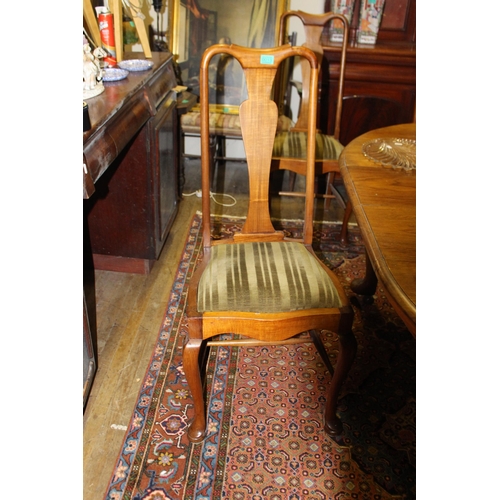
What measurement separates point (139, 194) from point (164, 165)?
29 cm

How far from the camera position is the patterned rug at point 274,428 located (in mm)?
1566

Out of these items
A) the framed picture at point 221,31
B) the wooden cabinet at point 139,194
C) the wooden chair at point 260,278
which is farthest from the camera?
the framed picture at point 221,31

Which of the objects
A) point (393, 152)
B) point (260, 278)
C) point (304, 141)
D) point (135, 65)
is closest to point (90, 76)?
point (135, 65)

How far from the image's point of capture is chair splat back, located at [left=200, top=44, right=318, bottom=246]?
1640mm

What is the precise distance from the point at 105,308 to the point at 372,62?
2.29 m

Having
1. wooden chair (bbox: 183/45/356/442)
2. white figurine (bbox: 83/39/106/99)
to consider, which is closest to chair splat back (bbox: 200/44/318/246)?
wooden chair (bbox: 183/45/356/442)

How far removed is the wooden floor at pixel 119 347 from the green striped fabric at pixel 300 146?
0.74m

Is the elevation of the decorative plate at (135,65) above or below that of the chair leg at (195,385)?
above

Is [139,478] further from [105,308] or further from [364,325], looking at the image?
[364,325]

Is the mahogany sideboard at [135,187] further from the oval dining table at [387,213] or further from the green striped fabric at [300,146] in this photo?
the oval dining table at [387,213]

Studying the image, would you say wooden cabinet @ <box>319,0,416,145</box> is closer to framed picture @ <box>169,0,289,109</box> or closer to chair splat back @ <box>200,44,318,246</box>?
framed picture @ <box>169,0,289,109</box>

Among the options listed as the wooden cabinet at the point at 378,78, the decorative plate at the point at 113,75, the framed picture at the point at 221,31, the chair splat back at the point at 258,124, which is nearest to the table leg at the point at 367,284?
the chair splat back at the point at 258,124

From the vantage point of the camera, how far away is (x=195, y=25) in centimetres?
351
